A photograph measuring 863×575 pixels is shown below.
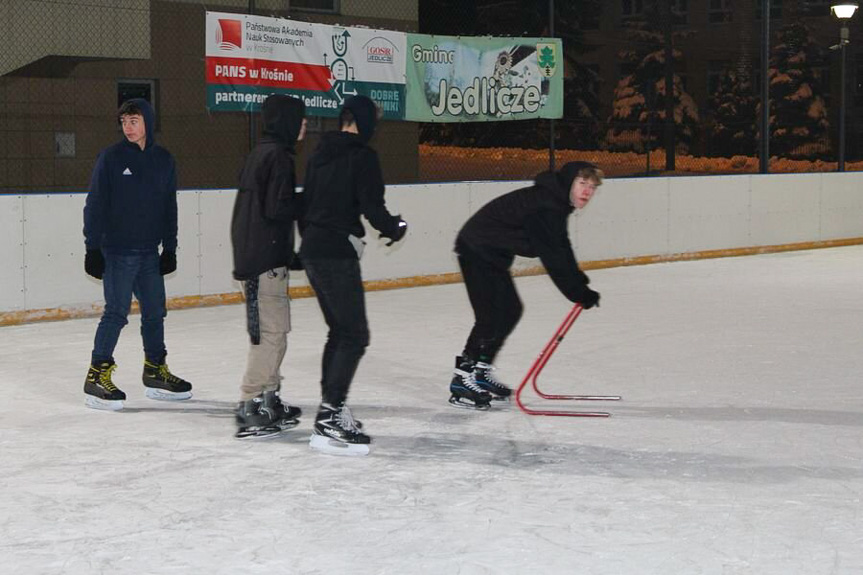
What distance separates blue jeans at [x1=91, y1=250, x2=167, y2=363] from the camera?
6.80 m

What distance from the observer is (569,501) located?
491cm

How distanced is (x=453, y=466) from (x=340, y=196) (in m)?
1.21

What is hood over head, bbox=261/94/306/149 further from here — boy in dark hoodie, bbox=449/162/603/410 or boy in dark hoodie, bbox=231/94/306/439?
boy in dark hoodie, bbox=449/162/603/410

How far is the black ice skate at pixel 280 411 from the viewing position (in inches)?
243

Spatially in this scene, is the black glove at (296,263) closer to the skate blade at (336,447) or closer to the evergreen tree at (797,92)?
the skate blade at (336,447)

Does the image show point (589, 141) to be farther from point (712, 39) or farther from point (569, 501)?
point (569, 501)

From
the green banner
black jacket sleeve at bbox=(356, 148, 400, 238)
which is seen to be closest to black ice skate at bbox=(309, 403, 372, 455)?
black jacket sleeve at bbox=(356, 148, 400, 238)

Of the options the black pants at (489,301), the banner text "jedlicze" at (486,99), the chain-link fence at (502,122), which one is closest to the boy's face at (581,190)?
the black pants at (489,301)

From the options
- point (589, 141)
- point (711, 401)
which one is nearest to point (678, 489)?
point (711, 401)

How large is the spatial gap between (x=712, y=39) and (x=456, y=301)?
36546 millimetres

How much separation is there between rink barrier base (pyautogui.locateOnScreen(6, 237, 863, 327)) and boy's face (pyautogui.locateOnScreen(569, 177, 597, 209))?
1.98 m

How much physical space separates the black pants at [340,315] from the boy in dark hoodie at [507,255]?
3.47 ft

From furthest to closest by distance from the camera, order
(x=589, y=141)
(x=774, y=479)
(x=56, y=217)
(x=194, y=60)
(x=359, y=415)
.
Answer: (x=589, y=141) < (x=194, y=60) < (x=56, y=217) < (x=359, y=415) < (x=774, y=479)

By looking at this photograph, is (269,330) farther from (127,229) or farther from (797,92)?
(797,92)
